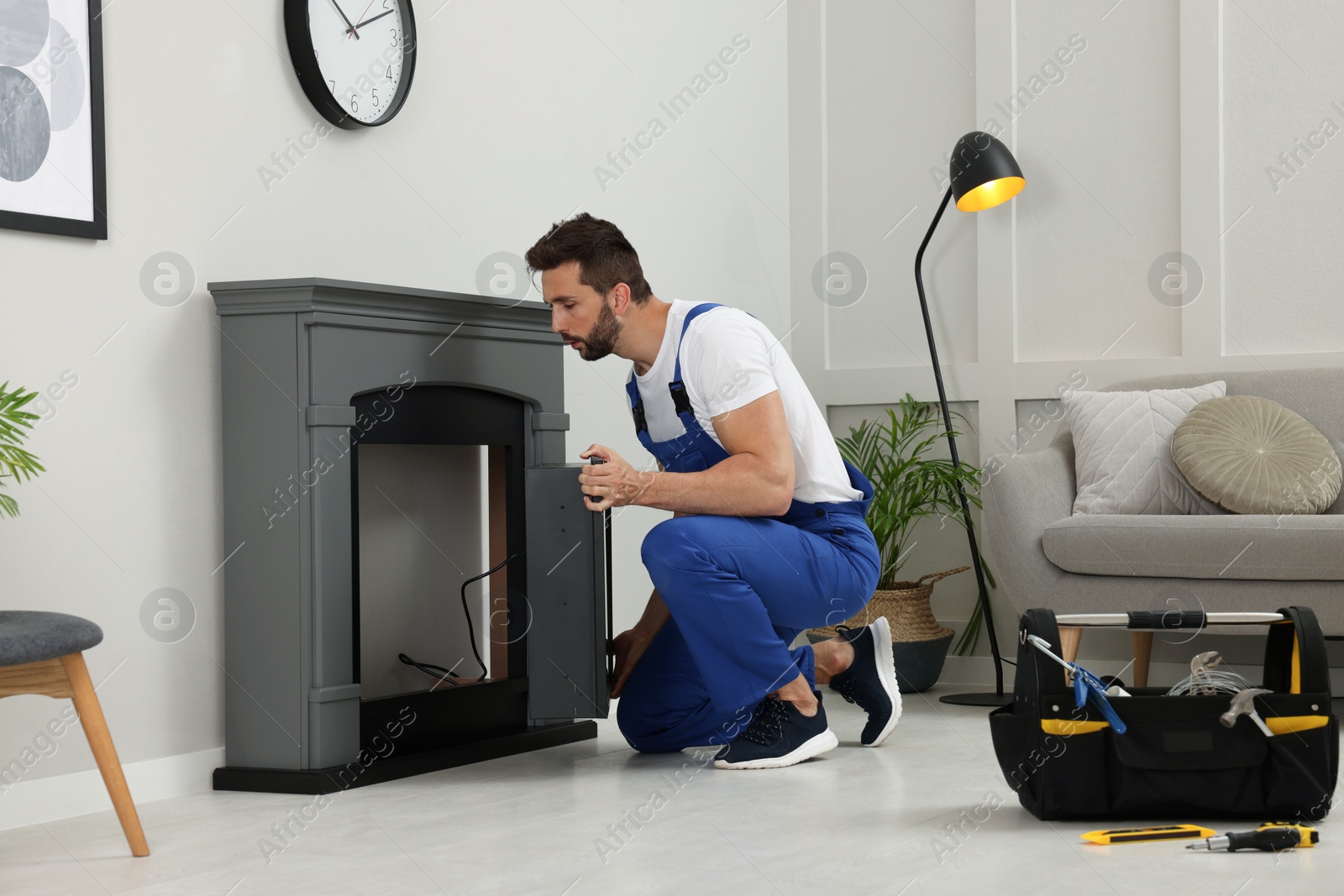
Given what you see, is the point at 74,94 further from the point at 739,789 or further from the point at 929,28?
the point at 929,28

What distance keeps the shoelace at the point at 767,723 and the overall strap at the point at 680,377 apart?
1.94ft

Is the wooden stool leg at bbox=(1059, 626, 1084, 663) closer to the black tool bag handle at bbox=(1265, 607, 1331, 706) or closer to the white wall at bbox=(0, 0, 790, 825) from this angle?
the black tool bag handle at bbox=(1265, 607, 1331, 706)

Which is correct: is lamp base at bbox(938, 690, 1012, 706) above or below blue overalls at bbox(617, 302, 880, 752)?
below

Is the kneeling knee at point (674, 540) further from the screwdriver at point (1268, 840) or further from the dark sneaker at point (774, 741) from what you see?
the screwdriver at point (1268, 840)

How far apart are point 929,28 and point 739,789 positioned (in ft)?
9.13

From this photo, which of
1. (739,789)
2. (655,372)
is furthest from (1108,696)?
(655,372)

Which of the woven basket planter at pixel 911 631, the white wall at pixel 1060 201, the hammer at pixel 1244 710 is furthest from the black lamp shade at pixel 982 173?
the hammer at pixel 1244 710

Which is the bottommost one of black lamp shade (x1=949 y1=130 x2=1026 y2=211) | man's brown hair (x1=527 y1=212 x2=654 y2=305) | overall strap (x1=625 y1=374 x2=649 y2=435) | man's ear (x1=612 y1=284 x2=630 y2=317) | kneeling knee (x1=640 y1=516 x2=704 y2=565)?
kneeling knee (x1=640 y1=516 x2=704 y2=565)

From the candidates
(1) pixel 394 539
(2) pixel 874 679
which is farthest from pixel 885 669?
(1) pixel 394 539

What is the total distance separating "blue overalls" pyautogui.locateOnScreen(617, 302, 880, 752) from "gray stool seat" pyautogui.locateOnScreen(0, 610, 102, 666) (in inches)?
38.9

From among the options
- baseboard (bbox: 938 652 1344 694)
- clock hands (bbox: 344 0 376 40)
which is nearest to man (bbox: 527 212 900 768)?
clock hands (bbox: 344 0 376 40)

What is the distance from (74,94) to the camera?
88.0 inches

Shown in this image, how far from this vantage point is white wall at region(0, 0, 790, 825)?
221 cm

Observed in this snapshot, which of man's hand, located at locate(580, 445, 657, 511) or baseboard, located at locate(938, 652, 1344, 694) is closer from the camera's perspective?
man's hand, located at locate(580, 445, 657, 511)
